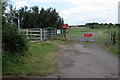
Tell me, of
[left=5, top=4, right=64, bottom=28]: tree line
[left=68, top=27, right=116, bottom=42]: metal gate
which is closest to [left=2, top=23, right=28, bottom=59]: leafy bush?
[left=68, top=27, right=116, bottom=42]: metal gate

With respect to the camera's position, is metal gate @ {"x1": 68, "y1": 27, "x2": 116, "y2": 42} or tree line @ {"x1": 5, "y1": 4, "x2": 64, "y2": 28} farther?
tree line @ {"x1": 5, "y1": 4, "x2": 64, "y2": 28}

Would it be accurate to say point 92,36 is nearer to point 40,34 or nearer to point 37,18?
point 40,34

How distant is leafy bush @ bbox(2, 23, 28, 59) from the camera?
6188 millimetres

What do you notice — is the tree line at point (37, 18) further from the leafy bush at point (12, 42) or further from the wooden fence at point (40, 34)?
the leafy bush at point (12, 42)

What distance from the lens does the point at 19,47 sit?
20.7 ft

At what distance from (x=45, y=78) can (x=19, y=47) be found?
5.68ft

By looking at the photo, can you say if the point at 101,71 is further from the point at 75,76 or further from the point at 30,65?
the point at 30,65

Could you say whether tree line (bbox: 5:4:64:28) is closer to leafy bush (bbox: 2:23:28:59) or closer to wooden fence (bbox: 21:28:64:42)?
wooden fence (bbox: 21:28:64:42)

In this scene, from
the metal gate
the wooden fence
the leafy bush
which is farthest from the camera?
the metal gate

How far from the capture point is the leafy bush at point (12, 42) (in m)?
6.19

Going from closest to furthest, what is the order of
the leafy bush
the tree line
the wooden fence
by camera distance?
the leafy bush
the wooden fence
the tree line

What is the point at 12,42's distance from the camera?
6.34 metres

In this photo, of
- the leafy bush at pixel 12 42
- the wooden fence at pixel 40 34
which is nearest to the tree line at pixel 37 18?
the wooden fence at pixel 40 34

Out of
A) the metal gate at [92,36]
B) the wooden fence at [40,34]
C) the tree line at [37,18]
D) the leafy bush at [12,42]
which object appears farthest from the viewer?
the tree line at [37,18]
